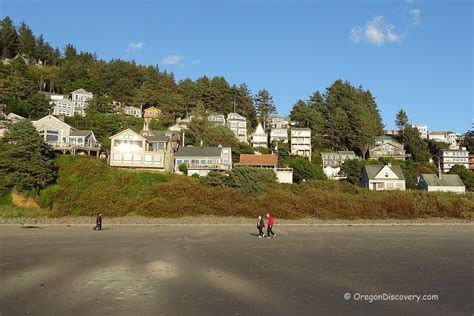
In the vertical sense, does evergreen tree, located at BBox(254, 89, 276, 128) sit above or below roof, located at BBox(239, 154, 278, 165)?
above

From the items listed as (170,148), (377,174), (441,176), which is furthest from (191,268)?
(441,176)

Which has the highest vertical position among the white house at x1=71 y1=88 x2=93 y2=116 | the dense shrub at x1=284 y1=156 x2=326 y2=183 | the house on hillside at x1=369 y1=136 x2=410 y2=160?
the white house at x1=71 y1=88 x2=93 y2=116

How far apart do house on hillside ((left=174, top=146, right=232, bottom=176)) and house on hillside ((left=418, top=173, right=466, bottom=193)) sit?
31441 millimetres

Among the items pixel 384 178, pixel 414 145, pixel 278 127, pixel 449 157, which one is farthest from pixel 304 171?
pixel 449 157

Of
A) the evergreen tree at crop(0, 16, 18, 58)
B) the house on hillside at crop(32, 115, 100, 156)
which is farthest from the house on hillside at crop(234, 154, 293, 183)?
the evergreen tree at crop(0, 16, 18, 58)

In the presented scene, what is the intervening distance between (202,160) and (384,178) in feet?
92.9

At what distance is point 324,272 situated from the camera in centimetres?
1444

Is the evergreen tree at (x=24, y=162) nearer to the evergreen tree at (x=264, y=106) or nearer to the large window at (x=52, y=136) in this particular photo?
the large window at (x=52, y=136)

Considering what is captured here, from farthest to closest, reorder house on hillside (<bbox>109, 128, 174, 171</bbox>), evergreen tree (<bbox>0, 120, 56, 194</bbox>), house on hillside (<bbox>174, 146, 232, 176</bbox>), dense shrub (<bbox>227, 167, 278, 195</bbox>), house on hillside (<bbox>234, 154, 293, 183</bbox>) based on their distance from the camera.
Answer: house on hillside (<bbox>234, 154, 293, 183</bbox>), house on hillside (<bbox>174, 146, 232, 176</bbox>), house on hillside (<bbox>109, 128, 174, 171</bbox>), dense shrub (<bbox>227, 167, 278, 195</bbox>), evergreen tree (<bbox>0, 120, 56, 194</bbox>)

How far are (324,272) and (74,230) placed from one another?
21.0 metres

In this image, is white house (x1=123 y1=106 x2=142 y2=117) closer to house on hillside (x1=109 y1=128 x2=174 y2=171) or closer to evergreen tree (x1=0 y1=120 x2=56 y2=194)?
house on hillside (x1=109 y1=128 x2=174 y2=171)

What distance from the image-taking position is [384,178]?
59.0 metres

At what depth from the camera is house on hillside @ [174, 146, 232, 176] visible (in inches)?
1992

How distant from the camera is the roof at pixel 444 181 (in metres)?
59.5
